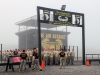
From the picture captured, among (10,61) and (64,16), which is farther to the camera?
(64,16)

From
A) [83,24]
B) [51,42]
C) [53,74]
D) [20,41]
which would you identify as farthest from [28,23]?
[53,74]

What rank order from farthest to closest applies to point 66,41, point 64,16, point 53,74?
point 66,41
point 64,16
point 53,74

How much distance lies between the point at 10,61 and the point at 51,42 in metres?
25.8

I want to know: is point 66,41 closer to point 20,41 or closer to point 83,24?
point 20,41

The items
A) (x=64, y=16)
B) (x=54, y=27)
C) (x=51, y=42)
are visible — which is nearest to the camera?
(x=64, y=16)

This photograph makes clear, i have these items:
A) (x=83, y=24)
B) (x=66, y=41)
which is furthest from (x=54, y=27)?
(x=83, y=24)

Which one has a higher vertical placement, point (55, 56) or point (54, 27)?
point (54, 27)

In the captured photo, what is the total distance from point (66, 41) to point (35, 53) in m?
30.9

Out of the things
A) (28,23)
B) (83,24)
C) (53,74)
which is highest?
(28,23)

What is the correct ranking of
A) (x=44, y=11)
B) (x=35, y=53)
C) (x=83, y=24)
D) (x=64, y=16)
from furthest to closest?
(x=83, y=24), (x=64, y=16), (x=44, y=11), (x=35, y=53)

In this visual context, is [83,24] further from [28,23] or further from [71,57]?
[28,23]

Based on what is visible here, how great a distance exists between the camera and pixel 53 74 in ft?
41.0

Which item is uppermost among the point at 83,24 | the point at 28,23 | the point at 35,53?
the point at 28,23

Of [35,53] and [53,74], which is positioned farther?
[35,53]
